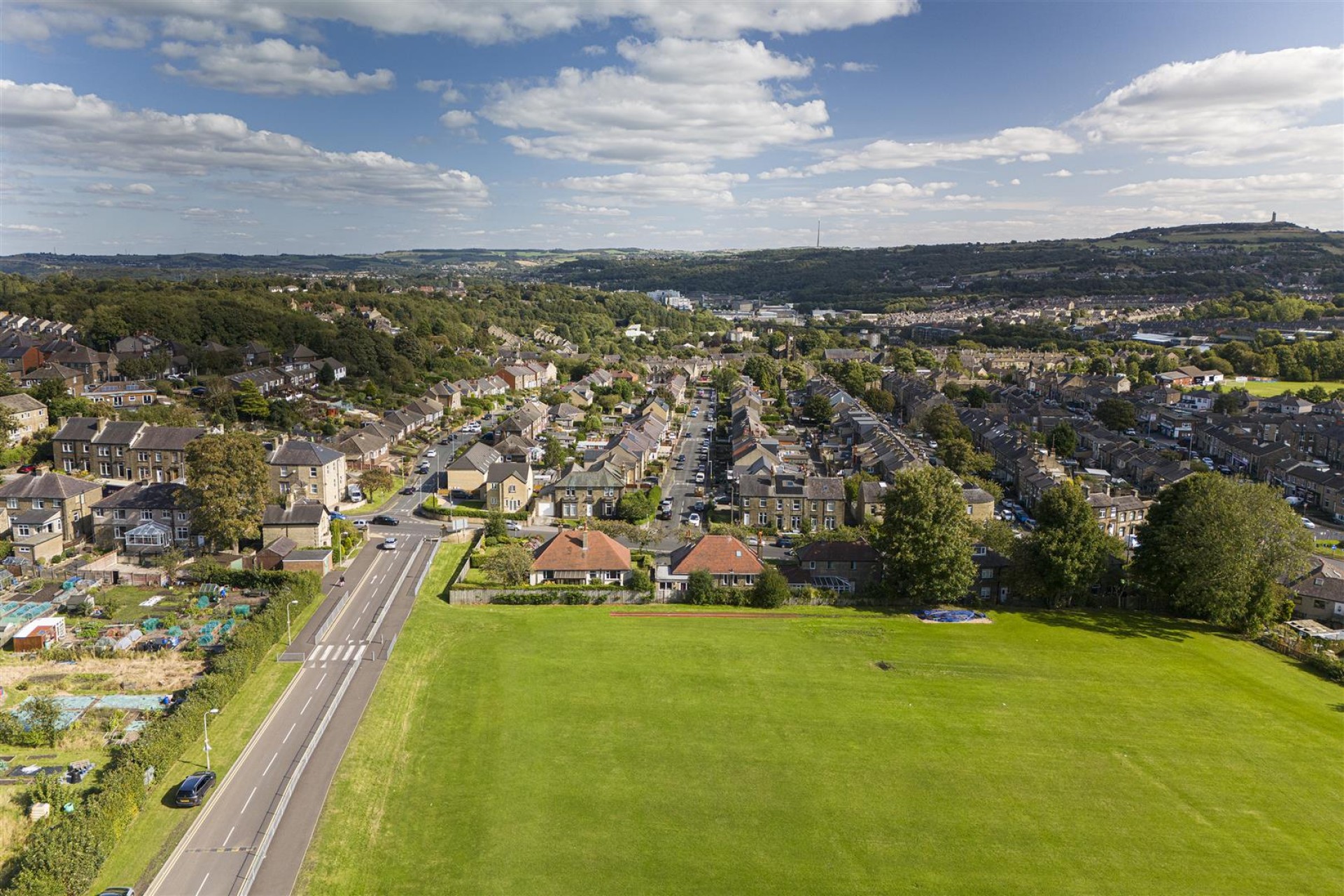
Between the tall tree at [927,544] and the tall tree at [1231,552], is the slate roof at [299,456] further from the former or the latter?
the tall tree at [1231,552]

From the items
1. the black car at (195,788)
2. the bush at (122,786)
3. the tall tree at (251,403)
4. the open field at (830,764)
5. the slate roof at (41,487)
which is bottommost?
the open field at (830,764)

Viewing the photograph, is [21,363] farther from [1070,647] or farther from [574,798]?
[1070,647]

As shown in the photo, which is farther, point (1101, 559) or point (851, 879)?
point (1101, 559)

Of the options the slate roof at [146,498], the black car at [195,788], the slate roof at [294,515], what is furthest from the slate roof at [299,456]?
the black car at [195,788]

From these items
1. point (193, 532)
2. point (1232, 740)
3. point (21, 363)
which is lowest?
point (1232, 740)

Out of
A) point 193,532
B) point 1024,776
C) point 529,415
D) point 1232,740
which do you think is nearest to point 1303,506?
point 1232,740

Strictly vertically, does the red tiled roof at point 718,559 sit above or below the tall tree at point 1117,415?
below

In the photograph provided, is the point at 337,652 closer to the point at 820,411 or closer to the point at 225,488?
the point at 225,488
